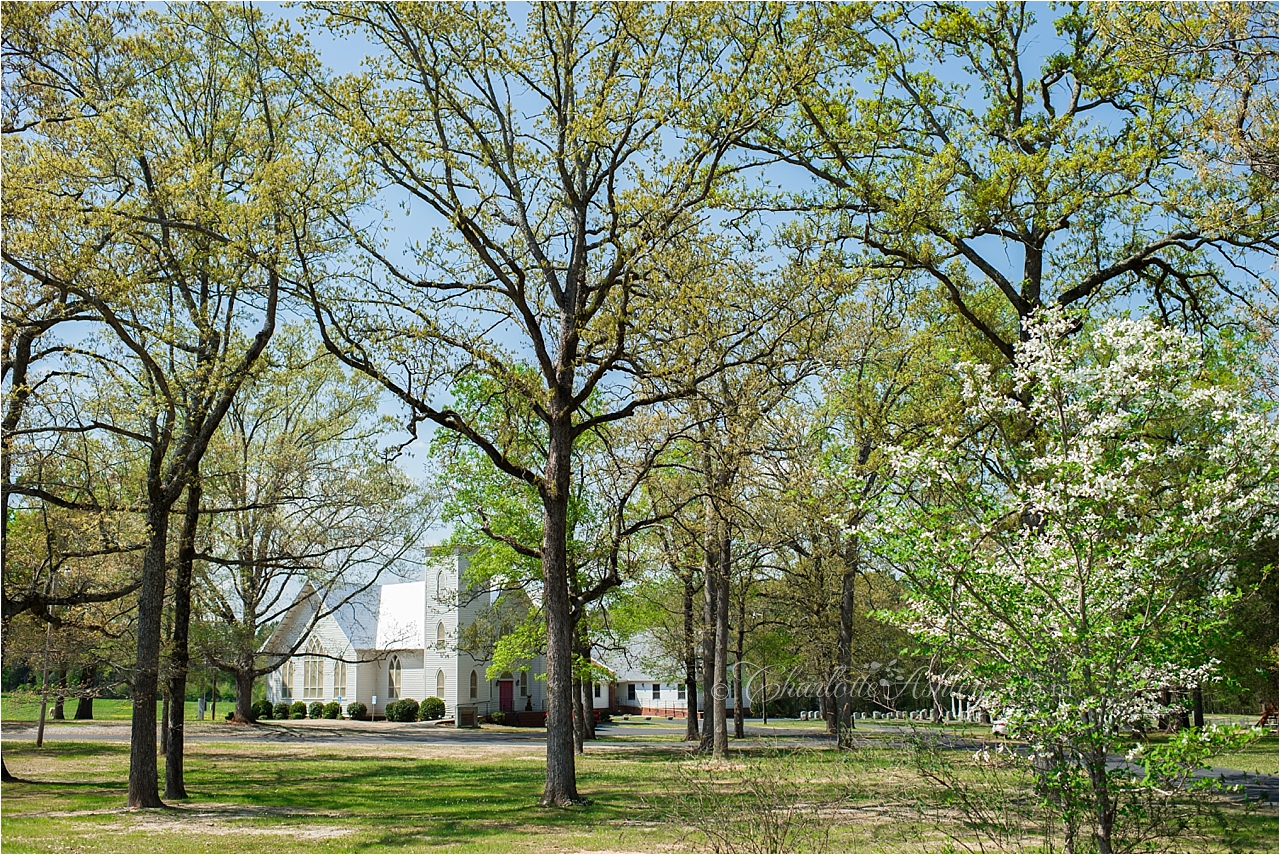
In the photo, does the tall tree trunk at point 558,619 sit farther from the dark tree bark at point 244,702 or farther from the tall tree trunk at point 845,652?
the dark tree bark at point 244,702

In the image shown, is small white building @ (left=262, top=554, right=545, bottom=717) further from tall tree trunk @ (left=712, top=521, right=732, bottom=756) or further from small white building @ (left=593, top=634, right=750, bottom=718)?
tall tree trunk @ (left=712, top=521, right=732, bottom=756)

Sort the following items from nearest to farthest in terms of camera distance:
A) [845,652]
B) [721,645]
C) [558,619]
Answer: [558,619], [721,645], [845,652]

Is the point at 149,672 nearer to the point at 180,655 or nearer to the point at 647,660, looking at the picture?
the point at 180,655

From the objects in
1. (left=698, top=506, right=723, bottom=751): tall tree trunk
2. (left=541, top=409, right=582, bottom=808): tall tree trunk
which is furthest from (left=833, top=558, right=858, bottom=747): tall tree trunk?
(left=541, top=409, right=582, bottom=808): tall tree trunk

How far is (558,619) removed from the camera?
1475 cm

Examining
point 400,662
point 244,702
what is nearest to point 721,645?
point 244,702

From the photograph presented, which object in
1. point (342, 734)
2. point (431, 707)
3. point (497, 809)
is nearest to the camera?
point (497, 809)

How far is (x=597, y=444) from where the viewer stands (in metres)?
28.7

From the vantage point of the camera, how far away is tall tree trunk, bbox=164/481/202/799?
15.1 metres

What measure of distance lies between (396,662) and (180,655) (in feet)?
102

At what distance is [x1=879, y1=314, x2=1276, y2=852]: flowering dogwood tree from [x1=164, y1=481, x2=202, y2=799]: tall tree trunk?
12.3 meters

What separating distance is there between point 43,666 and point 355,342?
8.37 meters

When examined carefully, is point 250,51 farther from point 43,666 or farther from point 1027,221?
point 1027,221

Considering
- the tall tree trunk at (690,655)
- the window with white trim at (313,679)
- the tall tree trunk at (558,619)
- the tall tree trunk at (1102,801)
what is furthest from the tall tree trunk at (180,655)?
the window with white trim at (313,679)
